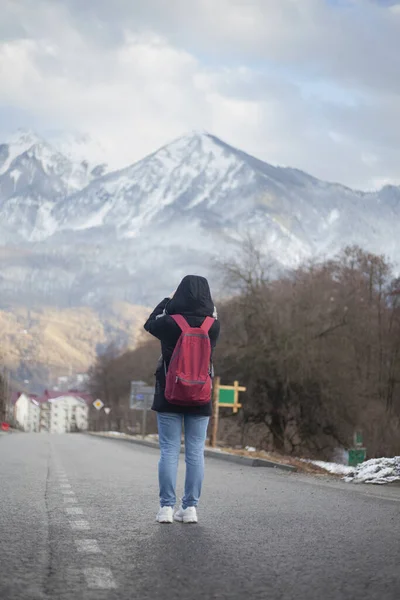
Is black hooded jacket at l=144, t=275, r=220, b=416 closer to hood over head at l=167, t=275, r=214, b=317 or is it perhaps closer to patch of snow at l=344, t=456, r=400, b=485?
hood over head at l=167, t=275, r=214, b=317

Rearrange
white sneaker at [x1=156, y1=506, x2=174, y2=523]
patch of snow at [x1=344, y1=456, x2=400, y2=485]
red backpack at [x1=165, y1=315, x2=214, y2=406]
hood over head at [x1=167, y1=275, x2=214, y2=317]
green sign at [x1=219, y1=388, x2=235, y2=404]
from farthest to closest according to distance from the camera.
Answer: green sign at [x1=219, y1=388, x2=235, y2=404], patch of snow at [x1=344, y1=456, x2=400, y2=485], hood over head at [x1=167, y1=275, x2=214, y2=317], white sneaker at [x1=156, y1=506, x2=174, y2=523], red backpack at [x1=165, y1=315, x2=214, y2=406]

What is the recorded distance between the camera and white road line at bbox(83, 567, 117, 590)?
5.43 metres

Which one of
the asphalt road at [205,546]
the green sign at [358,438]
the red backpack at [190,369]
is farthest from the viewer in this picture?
the green sign at [358,438]

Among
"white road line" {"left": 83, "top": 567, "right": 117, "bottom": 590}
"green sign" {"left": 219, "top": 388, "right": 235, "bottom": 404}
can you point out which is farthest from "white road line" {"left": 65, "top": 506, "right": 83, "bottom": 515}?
"green sign" {"left": 219, "top": 388, "right": 235, "bottom": 404}

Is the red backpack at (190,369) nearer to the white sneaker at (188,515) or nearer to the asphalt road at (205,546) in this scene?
the white sneaker at (188,515)

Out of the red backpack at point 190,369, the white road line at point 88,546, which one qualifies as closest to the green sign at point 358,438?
the red backpack at point 190,369

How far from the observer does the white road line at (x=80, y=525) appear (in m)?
8.10

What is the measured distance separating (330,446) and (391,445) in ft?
11.1

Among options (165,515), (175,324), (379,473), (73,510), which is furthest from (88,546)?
(379,473)

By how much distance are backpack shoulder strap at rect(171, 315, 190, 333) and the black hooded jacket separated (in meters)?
0.03

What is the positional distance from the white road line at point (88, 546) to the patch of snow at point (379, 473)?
28.2ft

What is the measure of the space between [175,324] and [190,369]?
0.40 meters

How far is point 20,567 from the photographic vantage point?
6.05 meters

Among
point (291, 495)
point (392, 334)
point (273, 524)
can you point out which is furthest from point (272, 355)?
point (273, 524)
